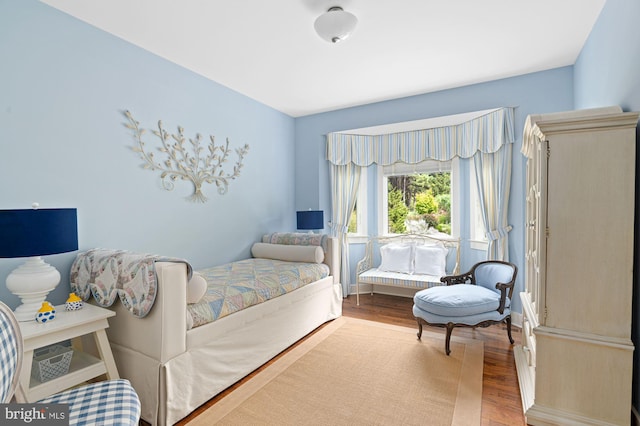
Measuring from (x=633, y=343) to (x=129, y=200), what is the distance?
3.66 meters

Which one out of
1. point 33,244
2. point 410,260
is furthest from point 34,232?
point 410,260

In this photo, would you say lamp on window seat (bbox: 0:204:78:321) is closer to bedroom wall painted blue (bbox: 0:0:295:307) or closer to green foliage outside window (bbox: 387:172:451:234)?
bedroom wall painted blue (bbox: 0:0:295:307)

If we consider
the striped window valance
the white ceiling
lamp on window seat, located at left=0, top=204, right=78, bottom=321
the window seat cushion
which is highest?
the white ceiling

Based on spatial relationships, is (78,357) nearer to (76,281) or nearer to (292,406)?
(76,281)

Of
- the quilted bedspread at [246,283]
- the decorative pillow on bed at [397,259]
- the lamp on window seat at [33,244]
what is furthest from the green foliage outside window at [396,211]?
the lamp on window seat at [33,244]

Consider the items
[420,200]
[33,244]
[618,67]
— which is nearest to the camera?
[33,244]

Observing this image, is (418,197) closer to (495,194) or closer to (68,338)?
(495,194)

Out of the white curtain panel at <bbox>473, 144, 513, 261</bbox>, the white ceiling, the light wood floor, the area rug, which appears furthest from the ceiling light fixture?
the light wood floor

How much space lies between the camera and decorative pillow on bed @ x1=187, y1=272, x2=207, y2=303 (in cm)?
197

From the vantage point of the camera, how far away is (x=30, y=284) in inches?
68.7

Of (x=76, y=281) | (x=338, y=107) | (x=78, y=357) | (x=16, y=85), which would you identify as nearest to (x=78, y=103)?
(x=16, y=85)

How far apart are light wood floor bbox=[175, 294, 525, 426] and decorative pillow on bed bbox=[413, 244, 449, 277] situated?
0.54 metres

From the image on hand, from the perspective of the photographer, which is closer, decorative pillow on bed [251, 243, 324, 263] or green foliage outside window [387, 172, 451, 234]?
decorative pillow on bed [251, 243, 324, 263]

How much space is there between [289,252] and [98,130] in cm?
220
